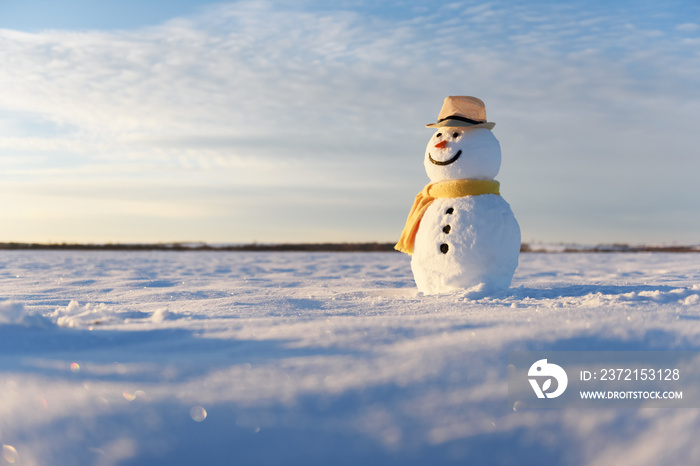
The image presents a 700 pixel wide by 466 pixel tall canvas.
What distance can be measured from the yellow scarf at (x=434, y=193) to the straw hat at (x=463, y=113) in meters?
0.57

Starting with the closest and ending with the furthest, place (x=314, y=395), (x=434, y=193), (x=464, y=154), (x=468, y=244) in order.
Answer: (x=314, y=395) → (x=468, y=244) → (x=464, y=154) → (x=434, y=193)

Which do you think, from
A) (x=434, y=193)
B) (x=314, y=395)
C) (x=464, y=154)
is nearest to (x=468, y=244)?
(x=434, y=193)

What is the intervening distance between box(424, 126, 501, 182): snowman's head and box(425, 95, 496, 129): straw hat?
8cm

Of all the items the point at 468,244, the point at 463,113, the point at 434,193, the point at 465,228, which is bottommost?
the point at 468,244

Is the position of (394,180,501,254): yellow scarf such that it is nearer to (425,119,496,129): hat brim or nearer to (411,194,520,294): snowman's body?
Result: (411,194,520,294): snowman's body

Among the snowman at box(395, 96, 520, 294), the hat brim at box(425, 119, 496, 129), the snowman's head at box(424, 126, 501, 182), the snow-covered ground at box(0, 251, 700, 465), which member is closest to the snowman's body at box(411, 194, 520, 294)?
the snowman at box(395, 96, 520, 294)

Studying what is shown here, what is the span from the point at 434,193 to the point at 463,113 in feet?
2.80

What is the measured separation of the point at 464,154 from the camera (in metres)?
5.14

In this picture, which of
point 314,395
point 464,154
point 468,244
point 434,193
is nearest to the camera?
point 314,395

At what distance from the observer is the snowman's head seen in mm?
5152

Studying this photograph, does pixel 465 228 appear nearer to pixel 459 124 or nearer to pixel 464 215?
pixel 464 215

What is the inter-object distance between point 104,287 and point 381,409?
208 inches

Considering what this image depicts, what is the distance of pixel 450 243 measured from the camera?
501 cm

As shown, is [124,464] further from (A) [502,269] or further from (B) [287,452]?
(A) [502,269]
